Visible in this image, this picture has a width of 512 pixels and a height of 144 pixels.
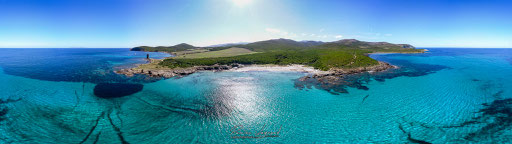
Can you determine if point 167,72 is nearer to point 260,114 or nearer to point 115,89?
point 115,89

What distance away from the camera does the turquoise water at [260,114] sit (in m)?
18.7

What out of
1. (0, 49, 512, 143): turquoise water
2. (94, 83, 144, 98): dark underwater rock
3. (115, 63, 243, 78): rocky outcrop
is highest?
(115, 63, 243, 78): rocky outcrop

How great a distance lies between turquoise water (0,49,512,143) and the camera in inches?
736

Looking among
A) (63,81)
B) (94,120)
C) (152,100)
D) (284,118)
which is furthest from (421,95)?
(63,81)

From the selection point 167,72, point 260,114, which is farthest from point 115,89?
point 260,114

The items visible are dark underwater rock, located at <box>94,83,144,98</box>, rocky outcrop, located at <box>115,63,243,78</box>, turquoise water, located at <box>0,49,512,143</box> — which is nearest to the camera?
turquoise water, located at <box>0,49,512,143</box>

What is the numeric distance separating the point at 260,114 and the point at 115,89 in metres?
30.0

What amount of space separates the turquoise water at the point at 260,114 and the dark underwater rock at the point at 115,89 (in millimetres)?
1440

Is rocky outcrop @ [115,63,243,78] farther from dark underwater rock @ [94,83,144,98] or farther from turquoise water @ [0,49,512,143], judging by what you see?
turquoise water @ [0,49,512,143]

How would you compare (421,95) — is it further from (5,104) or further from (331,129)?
(5,104)

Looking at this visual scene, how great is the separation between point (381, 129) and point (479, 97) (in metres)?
25.9

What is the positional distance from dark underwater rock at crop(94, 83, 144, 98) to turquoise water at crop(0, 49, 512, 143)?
1440 mm

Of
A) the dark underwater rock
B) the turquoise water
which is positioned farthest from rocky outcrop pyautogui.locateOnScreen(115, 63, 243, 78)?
the turquoise water

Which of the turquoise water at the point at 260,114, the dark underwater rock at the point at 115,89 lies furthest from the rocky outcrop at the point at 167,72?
the turquoise water at the point at 260,114
